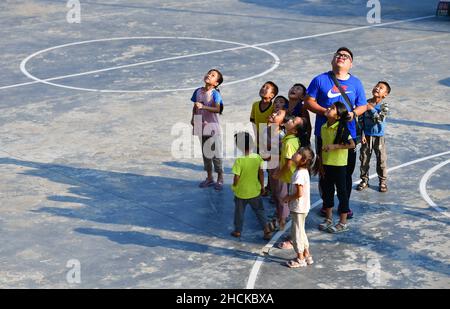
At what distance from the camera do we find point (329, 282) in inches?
478

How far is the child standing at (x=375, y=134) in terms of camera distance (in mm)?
14828

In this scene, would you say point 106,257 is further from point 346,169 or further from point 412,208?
point 412,208

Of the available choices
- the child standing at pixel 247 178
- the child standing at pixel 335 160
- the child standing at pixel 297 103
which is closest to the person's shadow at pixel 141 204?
the child standing at pixel 247 178

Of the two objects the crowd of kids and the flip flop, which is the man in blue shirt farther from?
the flip flop

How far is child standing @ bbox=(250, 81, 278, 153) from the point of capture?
14234 millimetres

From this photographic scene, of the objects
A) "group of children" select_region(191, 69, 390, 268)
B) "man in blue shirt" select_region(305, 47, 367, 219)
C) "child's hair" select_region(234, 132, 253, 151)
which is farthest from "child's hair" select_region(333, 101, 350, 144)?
"child's hair" select_region(234, 132, 253, 151)

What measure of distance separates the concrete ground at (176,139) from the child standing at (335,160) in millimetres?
293

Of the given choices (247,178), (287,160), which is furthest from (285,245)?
(287,160)

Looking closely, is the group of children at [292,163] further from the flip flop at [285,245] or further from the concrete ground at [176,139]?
the concrete ground at [176,139]

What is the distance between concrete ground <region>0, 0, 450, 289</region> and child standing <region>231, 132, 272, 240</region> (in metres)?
0.52

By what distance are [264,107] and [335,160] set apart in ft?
5.06

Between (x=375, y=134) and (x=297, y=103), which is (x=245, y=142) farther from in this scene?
(x=375, y=134)

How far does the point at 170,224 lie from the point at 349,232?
263 centimetres

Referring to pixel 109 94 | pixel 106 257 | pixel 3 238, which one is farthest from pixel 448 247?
pixel 109 94
